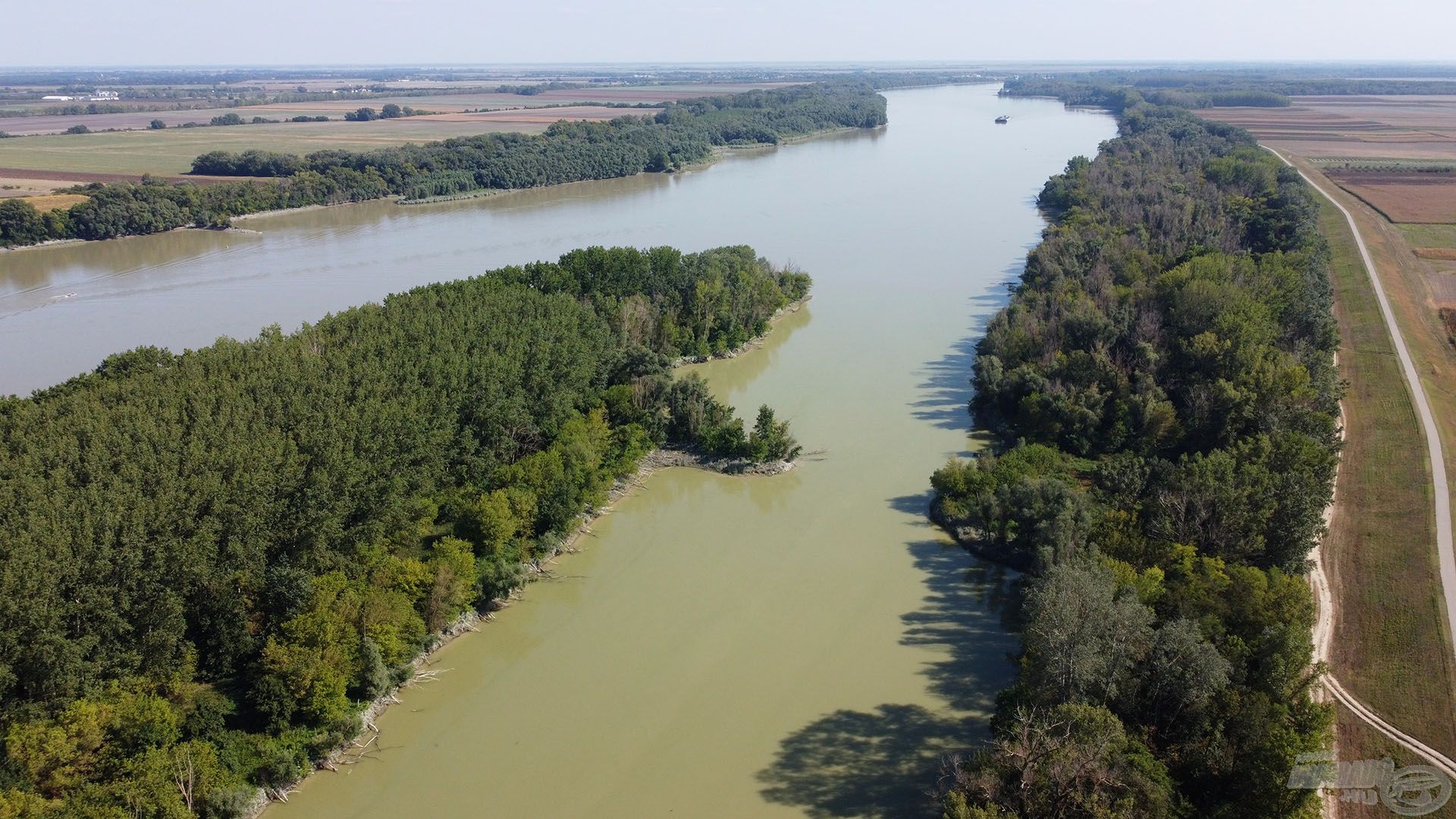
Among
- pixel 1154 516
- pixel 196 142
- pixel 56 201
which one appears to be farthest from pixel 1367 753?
pixel 196 142

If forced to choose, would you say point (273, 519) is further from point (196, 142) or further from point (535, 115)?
point (535, 115)

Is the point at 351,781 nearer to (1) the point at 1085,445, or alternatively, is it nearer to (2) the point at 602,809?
(2) the point at 602,809

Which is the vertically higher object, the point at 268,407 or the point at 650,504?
A: the point at 268,407

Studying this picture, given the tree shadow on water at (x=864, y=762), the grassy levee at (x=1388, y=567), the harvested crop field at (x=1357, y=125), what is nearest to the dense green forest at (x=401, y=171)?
the harvested crop field at (x=1357, y=125)

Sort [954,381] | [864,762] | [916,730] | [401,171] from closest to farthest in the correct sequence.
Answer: [864,762] < [916,730] < [954,381] < [401,171]

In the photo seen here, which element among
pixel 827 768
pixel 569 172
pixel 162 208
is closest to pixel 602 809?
pixel 827 768

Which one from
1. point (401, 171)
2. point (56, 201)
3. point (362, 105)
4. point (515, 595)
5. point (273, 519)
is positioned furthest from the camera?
point (362, 105)
